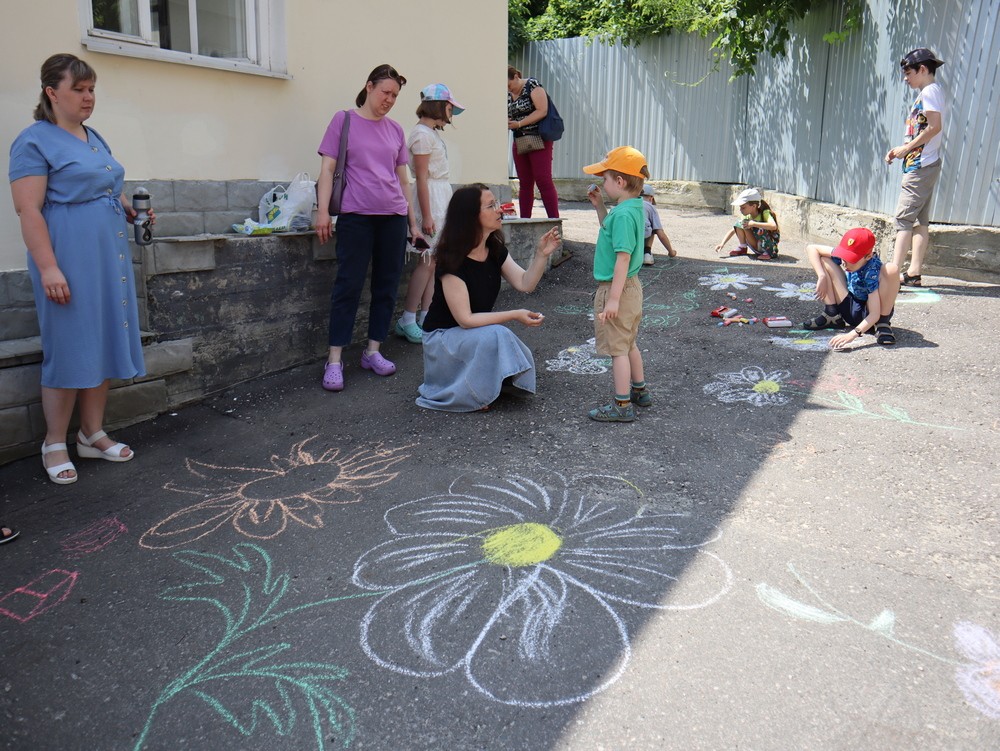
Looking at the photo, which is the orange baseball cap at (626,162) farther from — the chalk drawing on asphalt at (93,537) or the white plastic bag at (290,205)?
the chalk drawing on asphalt at (93,537)

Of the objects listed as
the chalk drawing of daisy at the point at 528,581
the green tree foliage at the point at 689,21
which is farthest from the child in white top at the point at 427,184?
the green tree foliage at the point at 689,21

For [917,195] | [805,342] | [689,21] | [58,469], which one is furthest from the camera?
[689,21]

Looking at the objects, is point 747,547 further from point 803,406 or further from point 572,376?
point 572,376

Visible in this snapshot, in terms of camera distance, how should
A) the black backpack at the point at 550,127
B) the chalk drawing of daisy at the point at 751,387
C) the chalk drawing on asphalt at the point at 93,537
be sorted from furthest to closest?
the black backpack at the point at 550,127
the chalk drawing of daisy at the point at 751,387
the chalk drawing on asphalt at the point at 93,537

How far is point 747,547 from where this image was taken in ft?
10.00

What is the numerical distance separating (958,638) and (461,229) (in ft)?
10.1

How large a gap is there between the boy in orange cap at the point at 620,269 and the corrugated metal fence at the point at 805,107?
386cm

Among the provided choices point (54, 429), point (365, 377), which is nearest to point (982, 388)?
point (365, 377)

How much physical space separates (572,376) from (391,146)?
6.15ft

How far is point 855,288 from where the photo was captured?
546cm

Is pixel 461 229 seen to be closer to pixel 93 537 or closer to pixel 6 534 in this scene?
pixel 93 537

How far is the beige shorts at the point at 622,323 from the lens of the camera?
4305 millimetres

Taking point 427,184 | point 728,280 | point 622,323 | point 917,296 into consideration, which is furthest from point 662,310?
point 622,323

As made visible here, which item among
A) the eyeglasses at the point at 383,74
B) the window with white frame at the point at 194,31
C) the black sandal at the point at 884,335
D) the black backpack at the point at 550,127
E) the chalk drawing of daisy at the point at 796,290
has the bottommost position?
the black sandal at the point at 884,335
